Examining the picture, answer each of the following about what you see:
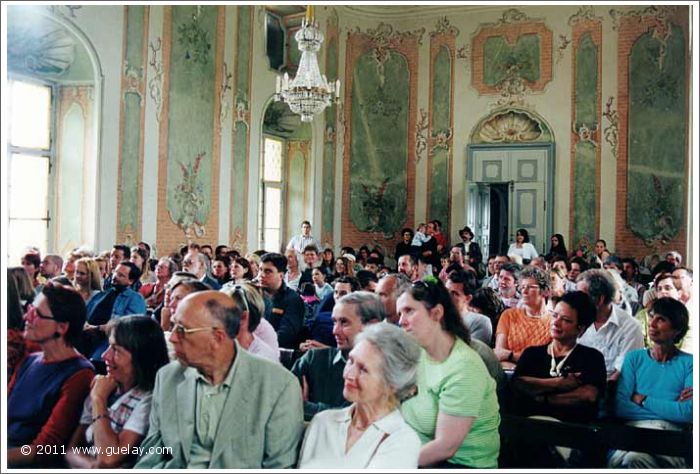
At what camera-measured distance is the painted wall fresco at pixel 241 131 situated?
467 inches

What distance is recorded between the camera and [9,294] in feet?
11.3

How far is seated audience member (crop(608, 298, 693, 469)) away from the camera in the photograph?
3.59m

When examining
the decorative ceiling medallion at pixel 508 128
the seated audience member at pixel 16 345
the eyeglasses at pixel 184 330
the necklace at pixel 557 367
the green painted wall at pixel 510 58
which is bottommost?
the necklace at pixel 557 367

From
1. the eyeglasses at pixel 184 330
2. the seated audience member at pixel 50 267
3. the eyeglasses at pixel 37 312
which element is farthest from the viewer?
the seated audience member at pixel 50 267

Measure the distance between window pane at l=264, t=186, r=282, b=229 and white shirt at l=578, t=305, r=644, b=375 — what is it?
966 cm

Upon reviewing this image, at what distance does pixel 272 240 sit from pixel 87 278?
8.40 m

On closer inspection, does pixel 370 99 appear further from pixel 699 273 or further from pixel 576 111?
pixel 699 273

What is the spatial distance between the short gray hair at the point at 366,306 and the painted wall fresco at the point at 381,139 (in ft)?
36.9

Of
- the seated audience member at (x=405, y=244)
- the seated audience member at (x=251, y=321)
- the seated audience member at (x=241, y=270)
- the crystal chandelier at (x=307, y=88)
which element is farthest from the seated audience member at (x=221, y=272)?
the seated audience member at (x=405, y=244)

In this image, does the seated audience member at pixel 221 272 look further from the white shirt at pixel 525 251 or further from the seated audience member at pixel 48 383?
the white shirt at pixel 525 251

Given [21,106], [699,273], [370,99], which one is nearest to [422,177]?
[370,99]

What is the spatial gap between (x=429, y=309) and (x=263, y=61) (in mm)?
10022

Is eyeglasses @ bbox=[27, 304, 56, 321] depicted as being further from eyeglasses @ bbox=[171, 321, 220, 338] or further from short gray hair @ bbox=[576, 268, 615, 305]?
short gray hair @ bbox=[576, 268, 615, 305]

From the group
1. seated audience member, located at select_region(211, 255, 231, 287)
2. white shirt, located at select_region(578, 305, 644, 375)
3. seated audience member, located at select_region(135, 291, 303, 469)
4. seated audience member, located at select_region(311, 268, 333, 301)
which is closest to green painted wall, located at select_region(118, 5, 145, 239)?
seated audience member, located at select_region(211, 255, 231, 287)
